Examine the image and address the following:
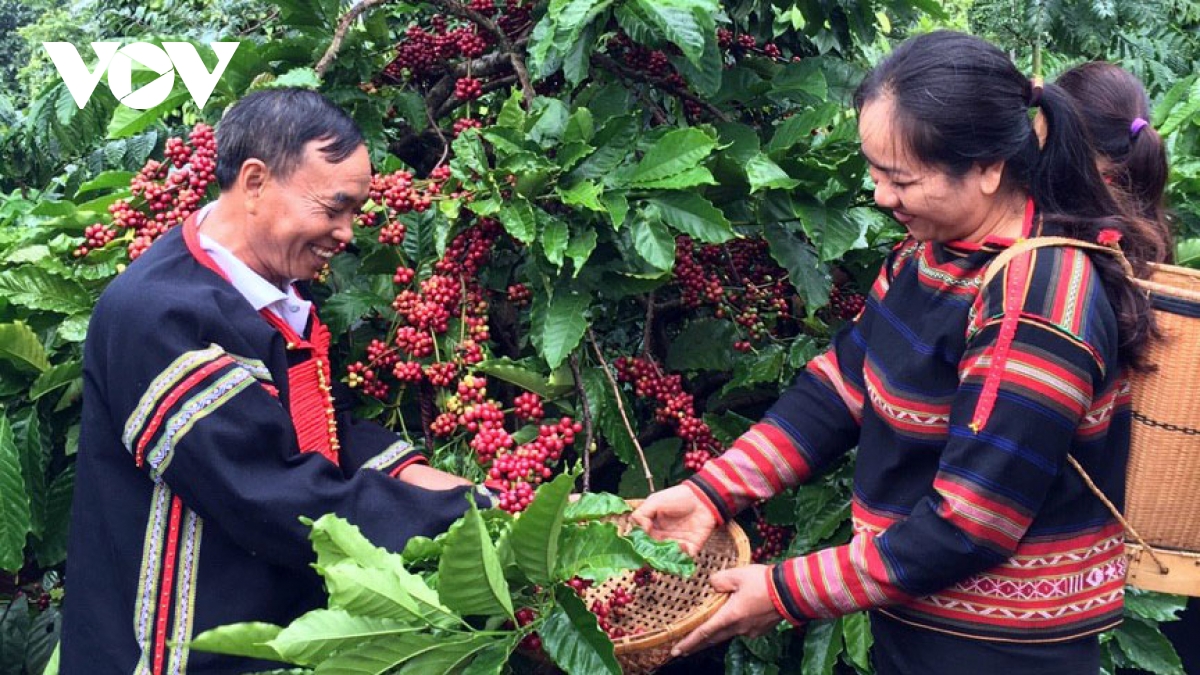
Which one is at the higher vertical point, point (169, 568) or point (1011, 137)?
point (1011, 137)

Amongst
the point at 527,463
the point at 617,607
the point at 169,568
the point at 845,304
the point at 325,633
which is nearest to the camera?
the point at 325,633

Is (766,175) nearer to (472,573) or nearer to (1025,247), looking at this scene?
(1025,247)

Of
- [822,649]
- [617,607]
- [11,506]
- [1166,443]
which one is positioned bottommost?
[822,649]

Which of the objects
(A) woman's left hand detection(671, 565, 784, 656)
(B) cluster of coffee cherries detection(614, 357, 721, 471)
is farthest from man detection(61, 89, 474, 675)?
(B) cluster of coffee cherries detection(614, 357, 721, 471)

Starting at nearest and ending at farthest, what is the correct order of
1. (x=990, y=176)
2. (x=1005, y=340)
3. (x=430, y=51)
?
1. (x=1005, y=340)
2. (x=990, y=176)
3. (x=430, y=51)

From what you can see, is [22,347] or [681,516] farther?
[22,347]

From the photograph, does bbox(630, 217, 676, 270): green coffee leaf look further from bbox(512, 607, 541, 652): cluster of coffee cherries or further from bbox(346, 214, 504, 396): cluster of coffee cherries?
bbox(512, 607, 541, 652): cluster of coffee cherries

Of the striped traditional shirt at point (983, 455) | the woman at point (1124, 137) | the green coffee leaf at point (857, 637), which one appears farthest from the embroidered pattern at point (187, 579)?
the woman at point (1124, 137)

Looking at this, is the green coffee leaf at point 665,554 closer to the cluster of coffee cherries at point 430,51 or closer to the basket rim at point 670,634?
the basket rim at point 670,634

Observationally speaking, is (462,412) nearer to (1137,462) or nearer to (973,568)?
(973,568)

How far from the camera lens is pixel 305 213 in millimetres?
1820

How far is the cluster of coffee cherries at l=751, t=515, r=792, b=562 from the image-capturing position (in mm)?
2377

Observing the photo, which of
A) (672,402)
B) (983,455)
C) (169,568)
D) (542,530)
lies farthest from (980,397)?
(169,568)

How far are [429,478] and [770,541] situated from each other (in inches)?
30.2
